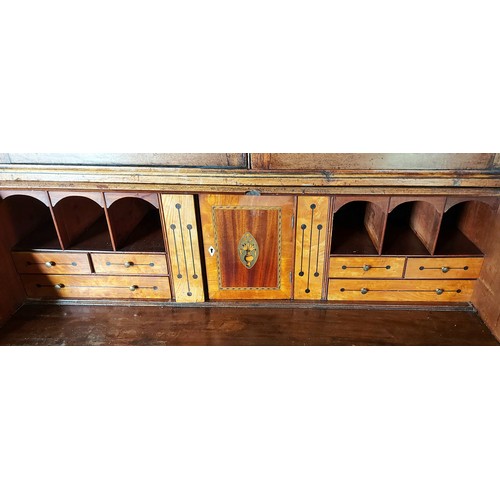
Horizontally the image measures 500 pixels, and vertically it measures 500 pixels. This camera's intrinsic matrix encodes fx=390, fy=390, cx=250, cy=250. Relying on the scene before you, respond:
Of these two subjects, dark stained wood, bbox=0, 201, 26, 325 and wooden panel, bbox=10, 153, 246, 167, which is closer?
wooden panel, bbox=10, 153, 246, 167

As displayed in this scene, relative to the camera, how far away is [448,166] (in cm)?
215

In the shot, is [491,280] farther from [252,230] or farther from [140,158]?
[140,158]

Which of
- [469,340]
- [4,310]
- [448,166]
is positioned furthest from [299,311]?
[4,310]

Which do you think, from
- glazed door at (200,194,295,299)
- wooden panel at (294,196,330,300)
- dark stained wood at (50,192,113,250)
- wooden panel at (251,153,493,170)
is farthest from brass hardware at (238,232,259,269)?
dark stained wood at (50,192,113,250)

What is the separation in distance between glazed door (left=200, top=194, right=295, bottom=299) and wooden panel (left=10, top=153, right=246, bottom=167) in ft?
0.71

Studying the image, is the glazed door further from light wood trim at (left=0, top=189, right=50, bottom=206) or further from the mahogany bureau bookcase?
light wood trim at (left=0, top=189, right=50, bottom=206)

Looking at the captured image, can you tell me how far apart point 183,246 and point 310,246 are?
0.81 metres

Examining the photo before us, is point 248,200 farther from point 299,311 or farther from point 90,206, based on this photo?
point 90,206

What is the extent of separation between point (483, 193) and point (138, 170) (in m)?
1.97

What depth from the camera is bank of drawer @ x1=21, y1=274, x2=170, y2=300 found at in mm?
2656

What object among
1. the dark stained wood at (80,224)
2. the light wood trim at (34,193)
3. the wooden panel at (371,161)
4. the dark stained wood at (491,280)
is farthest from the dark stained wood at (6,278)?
the dark stained wood at (491,280)

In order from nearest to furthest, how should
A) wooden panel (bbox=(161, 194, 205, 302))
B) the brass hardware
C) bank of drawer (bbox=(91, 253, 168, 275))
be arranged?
wooden panel (bbox=(161, 194, 205, 302)) < the brass hardware < bank of drawer (bbox=(91, 253, 168, 275))

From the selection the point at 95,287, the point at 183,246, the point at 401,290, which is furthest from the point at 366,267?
the point at 95,287

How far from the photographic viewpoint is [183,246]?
248 cm
